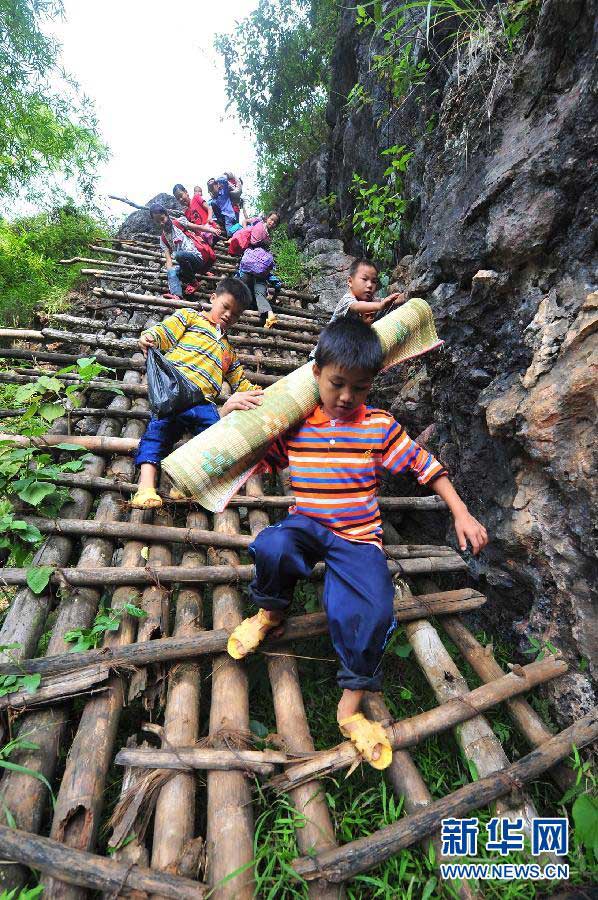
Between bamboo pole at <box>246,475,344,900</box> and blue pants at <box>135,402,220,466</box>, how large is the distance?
129 cm

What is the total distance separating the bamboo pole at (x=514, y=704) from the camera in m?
1.39

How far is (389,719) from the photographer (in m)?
1.43

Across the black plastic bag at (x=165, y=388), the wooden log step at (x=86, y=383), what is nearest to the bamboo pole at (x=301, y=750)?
the black plastic bag at (x=165, y=388)

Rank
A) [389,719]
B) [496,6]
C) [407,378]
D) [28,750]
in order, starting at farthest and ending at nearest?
[407,378]
[496,6]
[389,719]
[28,750]

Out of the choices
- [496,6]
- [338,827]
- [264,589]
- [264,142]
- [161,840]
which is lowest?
[338,827]

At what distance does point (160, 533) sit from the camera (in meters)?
2.02

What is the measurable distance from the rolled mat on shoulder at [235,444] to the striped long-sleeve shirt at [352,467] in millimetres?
148

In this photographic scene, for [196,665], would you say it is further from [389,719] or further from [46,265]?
[46,265]

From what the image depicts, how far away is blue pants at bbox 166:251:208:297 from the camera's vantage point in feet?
16.1

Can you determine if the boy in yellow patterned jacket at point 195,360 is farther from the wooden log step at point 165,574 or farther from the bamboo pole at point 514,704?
the bamboo pole at point 514,704

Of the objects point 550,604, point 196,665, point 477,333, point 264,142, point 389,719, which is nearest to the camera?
point 389,719

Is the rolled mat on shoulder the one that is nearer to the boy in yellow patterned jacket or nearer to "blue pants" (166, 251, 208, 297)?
the boy in yellow patterned jacket

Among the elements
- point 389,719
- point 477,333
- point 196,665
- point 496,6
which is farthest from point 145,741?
point 496,6

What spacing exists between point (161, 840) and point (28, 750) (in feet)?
1.53
